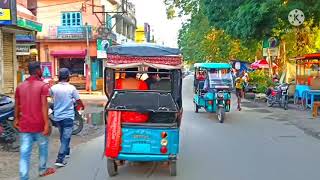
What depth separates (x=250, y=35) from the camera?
2520cm

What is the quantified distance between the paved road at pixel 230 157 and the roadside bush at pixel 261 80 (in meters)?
14.6

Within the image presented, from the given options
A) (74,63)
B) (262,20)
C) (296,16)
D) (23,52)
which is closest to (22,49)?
(23,52)

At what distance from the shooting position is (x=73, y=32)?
42.2 metres

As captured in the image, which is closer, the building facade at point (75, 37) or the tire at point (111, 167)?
the tire at point (111, 167)

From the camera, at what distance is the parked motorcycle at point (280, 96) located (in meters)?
23.7

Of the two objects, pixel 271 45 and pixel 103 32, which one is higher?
pixel 103 32

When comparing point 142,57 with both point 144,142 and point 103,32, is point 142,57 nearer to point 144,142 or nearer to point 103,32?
point 144,142

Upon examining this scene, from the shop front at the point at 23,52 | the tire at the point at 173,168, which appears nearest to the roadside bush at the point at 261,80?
the shop front at the point at 23,52

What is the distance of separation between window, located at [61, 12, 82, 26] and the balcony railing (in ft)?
3.40

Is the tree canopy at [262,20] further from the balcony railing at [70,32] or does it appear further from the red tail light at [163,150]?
the balcony railing at [70,32]

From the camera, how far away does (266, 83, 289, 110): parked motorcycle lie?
23734mm

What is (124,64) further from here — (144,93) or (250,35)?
(250,35)

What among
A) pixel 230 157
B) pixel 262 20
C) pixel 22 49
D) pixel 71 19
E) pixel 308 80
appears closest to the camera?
pixel 230 157

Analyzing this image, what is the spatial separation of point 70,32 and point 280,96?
22.8 metres
